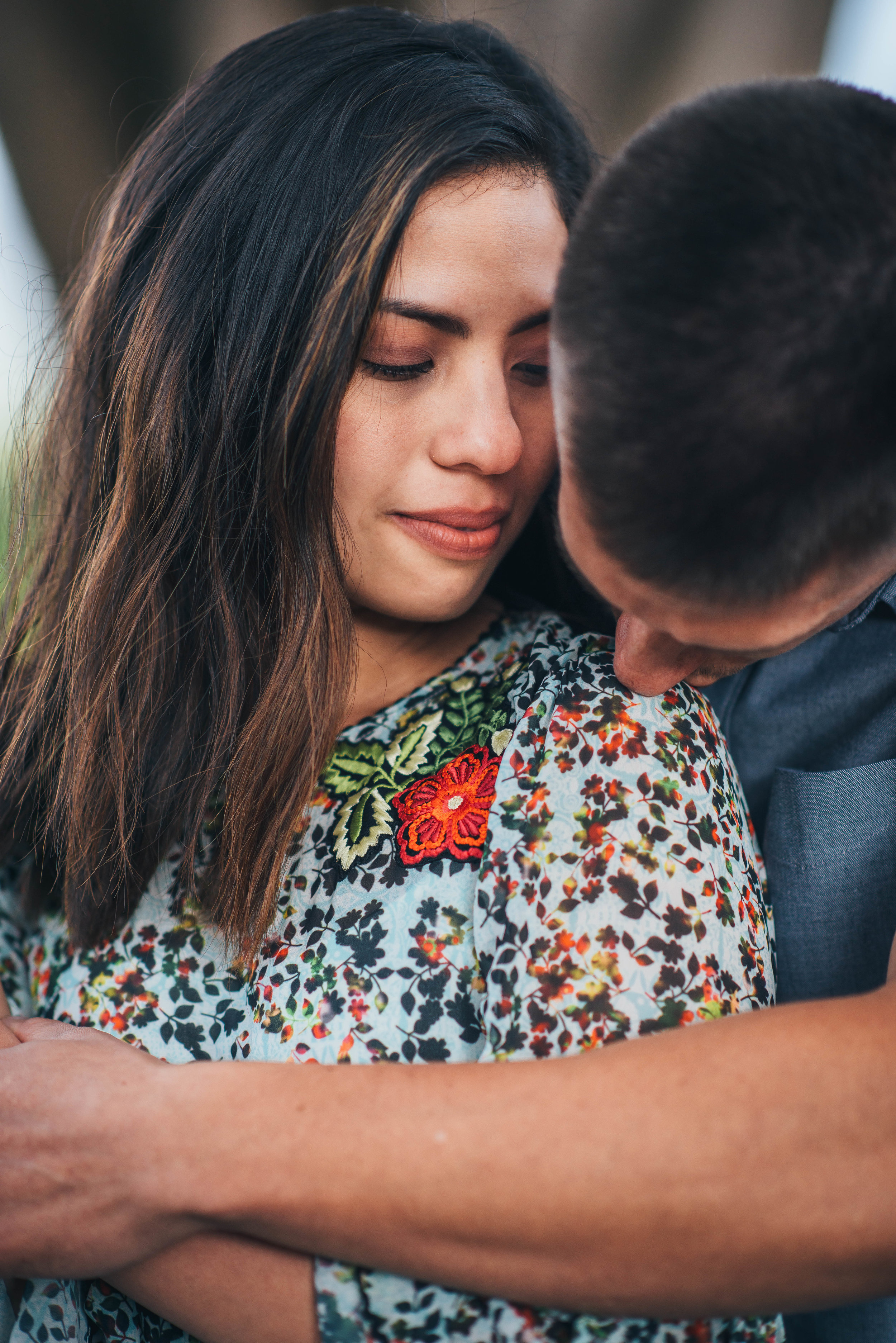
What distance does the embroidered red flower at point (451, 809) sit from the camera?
3.03 feet

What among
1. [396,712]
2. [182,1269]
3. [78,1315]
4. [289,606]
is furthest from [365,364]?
[78,1315]

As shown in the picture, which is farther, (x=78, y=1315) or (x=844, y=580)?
(x=78, y=1315)

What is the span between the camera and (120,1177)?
2.33 ft

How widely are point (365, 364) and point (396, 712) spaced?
1.41 ft

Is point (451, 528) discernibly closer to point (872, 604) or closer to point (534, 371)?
point (534, 371)

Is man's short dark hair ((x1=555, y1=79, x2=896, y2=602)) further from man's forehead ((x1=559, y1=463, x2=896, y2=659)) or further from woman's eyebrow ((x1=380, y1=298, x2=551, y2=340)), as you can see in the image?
woman's eyebrow ((x1=380, y1=298, x2=551, y2=340))

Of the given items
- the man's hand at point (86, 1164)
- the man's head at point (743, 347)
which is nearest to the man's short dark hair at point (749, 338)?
the man's head at point (743, 347)

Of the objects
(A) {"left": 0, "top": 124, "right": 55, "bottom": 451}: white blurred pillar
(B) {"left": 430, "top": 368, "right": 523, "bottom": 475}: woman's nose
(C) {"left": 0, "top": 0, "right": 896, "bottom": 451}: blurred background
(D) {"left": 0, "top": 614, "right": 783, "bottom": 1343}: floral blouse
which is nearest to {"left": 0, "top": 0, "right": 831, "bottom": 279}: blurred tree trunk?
(C) {"left": 0, "top": 0, "right": 896, "bottom": 451}: blurred background

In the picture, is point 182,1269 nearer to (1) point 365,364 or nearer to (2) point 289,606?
(2) point 289,606

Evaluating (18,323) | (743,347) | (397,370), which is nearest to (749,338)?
(743,347)

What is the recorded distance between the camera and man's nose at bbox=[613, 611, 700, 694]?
882mm

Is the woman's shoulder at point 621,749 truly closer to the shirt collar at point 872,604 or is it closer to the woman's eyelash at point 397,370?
the shirt collar at point 872,604

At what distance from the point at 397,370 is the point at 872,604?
2.07 ft

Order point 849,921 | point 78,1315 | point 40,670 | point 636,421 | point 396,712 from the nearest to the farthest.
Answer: point 636,421, point 78,1315, point 849,921, point 396,712, point 40,670
